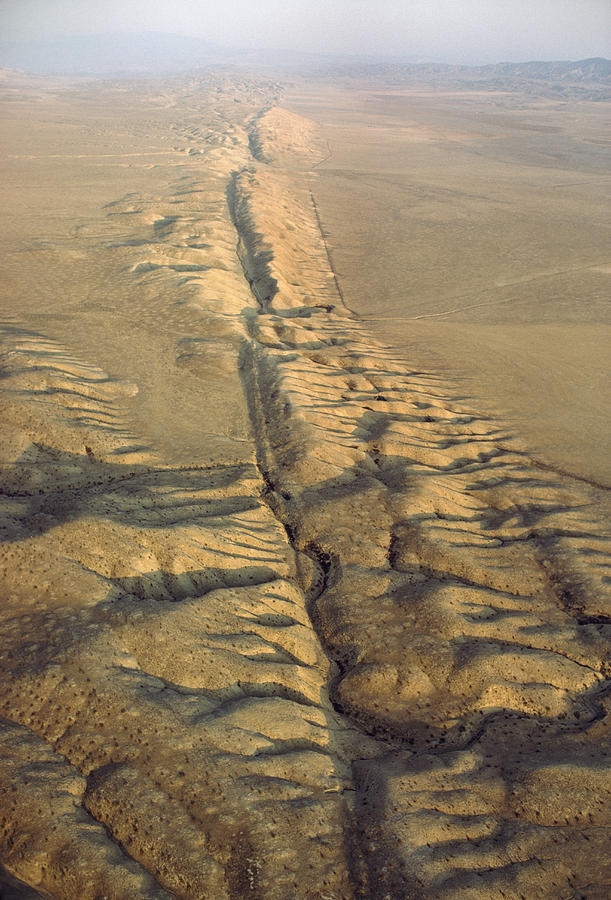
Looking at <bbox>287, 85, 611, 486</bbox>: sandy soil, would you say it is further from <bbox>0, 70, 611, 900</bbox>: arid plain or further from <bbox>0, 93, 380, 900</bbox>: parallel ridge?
<bbox>0, 93, 380, 900</bbox>: parallel ridge

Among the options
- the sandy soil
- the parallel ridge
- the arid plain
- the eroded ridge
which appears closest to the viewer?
the parallel ridge

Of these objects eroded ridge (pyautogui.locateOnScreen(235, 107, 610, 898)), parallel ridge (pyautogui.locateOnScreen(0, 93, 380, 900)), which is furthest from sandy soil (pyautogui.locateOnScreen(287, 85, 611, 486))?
parallel ridge (pyautogui.locateOnScreen(0, 93, 380, 900))

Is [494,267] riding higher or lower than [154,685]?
higher

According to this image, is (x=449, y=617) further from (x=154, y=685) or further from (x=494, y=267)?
(x=494, y=267)

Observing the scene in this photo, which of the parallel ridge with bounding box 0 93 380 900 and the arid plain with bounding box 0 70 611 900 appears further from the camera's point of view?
the arid plain with bounding box 0 70 611 900

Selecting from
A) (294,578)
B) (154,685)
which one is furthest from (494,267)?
(154,685)

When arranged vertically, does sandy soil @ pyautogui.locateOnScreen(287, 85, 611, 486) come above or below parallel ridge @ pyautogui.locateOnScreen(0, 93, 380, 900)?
above

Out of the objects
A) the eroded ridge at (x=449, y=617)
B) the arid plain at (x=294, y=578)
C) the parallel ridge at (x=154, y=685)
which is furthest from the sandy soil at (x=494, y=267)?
the parallel ridge at (x=154, y=685)

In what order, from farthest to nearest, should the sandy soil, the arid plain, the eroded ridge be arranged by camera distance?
the sandy soil
the eroded ridge
the arid plain
